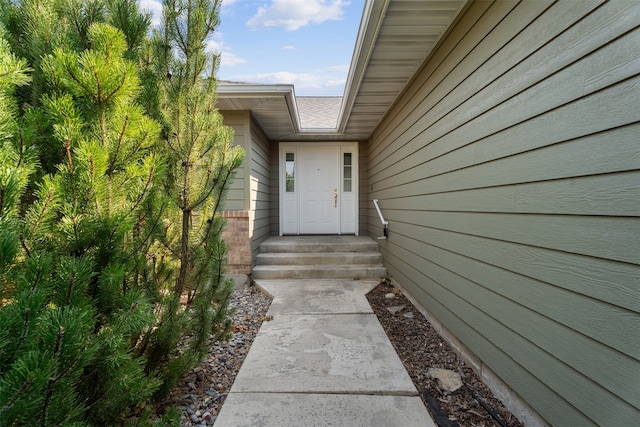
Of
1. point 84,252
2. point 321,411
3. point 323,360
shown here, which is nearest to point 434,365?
point 323,360

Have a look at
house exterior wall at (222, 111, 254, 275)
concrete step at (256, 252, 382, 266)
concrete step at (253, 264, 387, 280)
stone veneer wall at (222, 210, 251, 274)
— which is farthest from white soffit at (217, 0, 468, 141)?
concrete step at (253, 264, 387, 280)

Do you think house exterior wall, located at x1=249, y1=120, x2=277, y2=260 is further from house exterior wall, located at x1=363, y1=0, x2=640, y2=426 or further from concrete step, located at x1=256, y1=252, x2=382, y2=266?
house exterior wall, located at x1=363, y1=0, x2=640, y2=426

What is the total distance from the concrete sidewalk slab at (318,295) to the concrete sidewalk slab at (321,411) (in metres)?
1.48

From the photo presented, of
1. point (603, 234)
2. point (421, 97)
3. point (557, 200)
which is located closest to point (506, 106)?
point (557, 200)

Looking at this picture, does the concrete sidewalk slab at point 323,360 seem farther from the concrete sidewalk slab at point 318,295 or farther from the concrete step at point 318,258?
the concrete step at point 318,258

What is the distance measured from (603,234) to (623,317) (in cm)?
32

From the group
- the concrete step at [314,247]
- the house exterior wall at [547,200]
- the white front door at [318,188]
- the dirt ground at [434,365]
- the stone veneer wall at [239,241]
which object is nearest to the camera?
the house exterior wall at [547,200]

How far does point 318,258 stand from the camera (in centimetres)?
509

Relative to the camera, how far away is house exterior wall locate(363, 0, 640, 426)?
3.91 feet

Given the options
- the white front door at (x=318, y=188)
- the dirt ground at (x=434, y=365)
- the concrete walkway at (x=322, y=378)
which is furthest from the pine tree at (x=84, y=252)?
the white front door at (x=318, y=188)

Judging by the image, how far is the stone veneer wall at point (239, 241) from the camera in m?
4.50

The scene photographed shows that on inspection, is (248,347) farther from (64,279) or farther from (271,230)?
(271,230)

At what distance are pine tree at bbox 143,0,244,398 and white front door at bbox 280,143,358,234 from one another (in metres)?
4.63

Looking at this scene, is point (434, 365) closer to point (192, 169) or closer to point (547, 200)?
point (547, 200)
